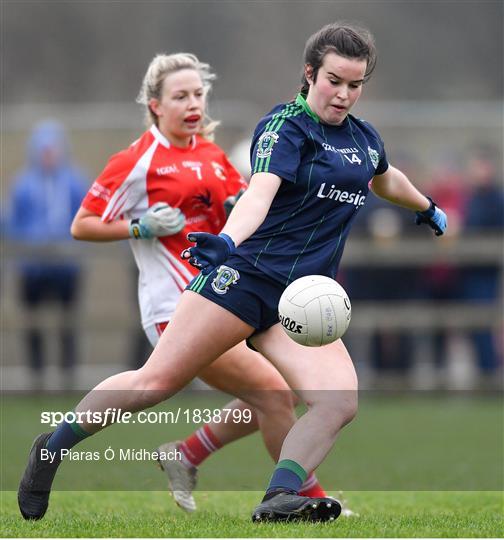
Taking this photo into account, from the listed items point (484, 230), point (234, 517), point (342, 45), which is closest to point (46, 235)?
point (484, 230)

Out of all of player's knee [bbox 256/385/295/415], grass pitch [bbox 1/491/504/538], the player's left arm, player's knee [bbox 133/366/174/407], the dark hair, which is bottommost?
grass pitch [bbox 1/491/504/538]

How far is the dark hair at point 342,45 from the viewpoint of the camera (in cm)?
557

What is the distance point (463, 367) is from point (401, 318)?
2108 millimetres

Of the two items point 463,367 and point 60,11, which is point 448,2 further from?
point 463,367

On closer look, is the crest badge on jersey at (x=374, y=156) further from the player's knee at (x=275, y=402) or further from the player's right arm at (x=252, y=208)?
the player's knee at (x=275, y=402)

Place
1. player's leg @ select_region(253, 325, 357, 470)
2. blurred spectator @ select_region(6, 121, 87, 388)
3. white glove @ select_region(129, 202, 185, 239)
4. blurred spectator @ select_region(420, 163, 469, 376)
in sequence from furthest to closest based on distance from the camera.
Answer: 1. blurred spectator @ select_region(420, 163, 469, 376)
2. blurred spectator @ select_region(6, 121, 87, 388)
3. white glove @ select_region(129, 202, 185, 239)
4. player's leg @ select_region(253, 325, 357, 470)

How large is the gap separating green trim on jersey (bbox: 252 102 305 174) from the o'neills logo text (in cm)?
26

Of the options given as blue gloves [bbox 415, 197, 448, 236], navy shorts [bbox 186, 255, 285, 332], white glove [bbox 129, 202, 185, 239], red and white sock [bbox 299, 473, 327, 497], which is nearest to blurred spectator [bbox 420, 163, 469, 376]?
blue gloves [bbox 415, 197, 448, 236]

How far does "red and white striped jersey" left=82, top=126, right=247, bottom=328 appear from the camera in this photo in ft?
21.2

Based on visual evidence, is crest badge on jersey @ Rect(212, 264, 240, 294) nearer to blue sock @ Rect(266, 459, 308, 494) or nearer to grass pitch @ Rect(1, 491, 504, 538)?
blue sock @ Rect(266, 459, 308, 494)

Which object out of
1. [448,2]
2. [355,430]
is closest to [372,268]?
[355,430]

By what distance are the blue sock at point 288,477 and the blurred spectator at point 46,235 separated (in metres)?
7.08

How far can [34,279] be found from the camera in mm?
12969

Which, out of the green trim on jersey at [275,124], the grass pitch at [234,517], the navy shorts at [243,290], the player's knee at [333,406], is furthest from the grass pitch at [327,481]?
the green trim on jersey at [275,124]
